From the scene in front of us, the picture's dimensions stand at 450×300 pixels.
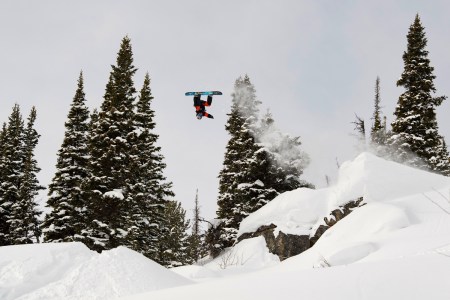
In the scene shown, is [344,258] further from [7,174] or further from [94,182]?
[7,174]

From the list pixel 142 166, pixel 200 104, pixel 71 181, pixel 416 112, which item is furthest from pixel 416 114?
pixel 71 181

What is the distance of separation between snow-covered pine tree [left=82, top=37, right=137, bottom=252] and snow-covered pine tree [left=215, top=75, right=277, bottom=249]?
6.17 meters

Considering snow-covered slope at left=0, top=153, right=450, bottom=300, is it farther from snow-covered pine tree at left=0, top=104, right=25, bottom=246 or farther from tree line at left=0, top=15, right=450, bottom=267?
snow-covered pine tree at left=0, top=104, right=25, bottom=246

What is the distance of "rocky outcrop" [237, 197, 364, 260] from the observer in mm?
15828

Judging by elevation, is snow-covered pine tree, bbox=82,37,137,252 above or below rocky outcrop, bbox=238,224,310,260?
above

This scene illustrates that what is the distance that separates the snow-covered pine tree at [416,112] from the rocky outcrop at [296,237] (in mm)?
8311

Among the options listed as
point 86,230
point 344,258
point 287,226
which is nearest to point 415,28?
point 287,226

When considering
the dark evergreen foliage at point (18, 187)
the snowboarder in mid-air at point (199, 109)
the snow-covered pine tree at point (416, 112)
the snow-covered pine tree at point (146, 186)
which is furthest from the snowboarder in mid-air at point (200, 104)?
the dark evergreen foliage at point (18, 187)

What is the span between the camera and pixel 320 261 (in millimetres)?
11023

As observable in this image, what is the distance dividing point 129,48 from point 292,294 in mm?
23237

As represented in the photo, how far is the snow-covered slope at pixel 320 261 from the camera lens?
11.1 ft

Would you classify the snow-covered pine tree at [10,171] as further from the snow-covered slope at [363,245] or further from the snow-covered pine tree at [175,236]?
the snow-covered slope at [363,245]

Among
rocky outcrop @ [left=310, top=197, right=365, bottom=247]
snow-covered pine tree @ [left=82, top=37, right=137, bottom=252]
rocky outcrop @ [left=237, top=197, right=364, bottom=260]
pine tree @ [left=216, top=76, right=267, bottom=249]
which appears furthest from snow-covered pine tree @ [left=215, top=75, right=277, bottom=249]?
rocky outcrop @ [left=310, top=197, right=365, bottom=247]

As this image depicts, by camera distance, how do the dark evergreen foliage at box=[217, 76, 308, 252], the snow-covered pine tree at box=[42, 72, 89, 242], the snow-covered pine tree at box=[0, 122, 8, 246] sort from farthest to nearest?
the snow-covered pine tree at box=[0, 122, 8, 246] < the dark evergreen foliage at box=[217, 76, 308, 252] < the snow-covered pine tree at box=[42, 72, 89, 242]
